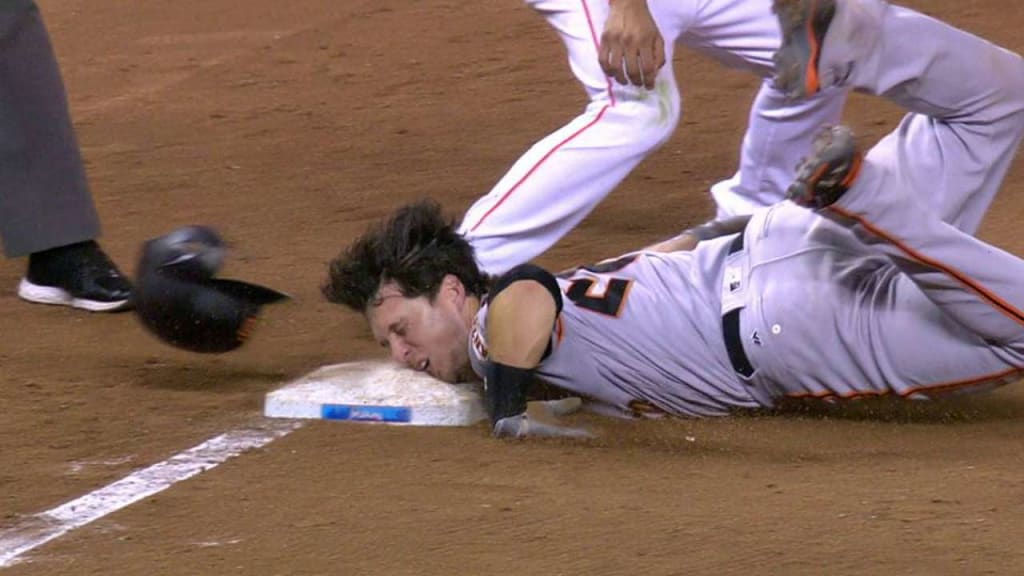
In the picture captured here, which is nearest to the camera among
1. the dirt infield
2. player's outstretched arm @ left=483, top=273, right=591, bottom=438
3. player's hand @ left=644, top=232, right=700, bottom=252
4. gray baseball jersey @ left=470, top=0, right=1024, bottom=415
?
the dirt infield

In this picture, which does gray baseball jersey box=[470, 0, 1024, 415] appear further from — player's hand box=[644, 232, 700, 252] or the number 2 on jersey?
player's hand box=[644, 232, 700, 252]

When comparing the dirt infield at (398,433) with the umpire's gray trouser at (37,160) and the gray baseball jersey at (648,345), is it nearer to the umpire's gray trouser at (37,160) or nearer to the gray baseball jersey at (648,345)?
the gray baseball jersey at (648,345)

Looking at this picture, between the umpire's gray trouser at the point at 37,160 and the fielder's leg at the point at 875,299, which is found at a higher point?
the umpire's gray trouser at the point at 37,160

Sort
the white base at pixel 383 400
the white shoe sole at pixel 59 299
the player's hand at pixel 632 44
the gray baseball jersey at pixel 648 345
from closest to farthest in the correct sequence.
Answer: the gray baseball jersey at pixel 648 345, the white base at pixel 383 400, the player's hand at pixel 632 44, the white shoe sole at pixel 59 299

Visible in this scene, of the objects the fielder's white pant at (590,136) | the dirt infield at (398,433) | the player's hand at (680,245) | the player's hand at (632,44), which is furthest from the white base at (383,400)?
the player's hand at (632,44)

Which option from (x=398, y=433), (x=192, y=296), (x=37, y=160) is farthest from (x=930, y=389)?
(x=37, y=160)

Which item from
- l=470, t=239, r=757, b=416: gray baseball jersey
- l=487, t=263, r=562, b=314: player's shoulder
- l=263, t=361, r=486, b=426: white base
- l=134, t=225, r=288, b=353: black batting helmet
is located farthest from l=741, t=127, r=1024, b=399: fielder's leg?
l=134, t=225, r=288, b=353: black batting helmet

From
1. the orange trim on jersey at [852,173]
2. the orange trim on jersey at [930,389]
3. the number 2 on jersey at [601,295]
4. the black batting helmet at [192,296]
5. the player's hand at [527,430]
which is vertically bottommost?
the orange trim on jersey at [930,389]
